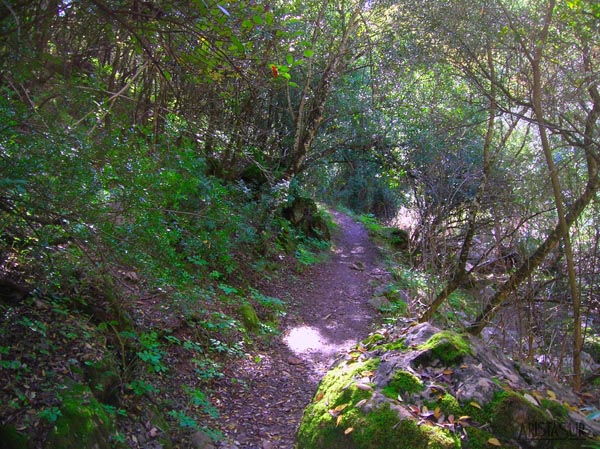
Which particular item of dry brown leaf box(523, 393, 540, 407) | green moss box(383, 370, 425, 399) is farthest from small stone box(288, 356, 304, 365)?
dry brown leaf box(523, 393, 540, 407)

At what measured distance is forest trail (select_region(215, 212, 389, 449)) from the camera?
4512 mm

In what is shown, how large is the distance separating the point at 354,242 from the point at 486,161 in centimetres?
742

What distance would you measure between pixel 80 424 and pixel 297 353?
3910 millimetres

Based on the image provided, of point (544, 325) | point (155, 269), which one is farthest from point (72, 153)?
point (544, 325)

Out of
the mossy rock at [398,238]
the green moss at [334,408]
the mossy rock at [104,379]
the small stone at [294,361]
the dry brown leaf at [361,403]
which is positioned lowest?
the small stone at [294,361]

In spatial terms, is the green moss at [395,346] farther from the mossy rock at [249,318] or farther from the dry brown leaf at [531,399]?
the mossy rock at [249,318]

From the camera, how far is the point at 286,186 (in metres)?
9.82

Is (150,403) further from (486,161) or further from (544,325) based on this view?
(486,161)

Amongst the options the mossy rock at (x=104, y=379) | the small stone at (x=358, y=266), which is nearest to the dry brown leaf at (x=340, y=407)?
the mossy rock at (x=104, y=379)

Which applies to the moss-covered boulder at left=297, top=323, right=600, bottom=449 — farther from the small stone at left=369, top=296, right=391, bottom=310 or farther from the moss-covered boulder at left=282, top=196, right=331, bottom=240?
the moss-covered boulder at left=282, top=196, right=331, bottom=240

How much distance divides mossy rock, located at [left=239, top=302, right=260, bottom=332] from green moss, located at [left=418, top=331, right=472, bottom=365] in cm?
341

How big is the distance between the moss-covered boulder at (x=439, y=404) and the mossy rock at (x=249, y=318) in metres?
2.84

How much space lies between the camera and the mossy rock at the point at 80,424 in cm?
281

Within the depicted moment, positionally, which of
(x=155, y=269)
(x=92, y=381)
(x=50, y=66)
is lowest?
(x=92, y=381)
